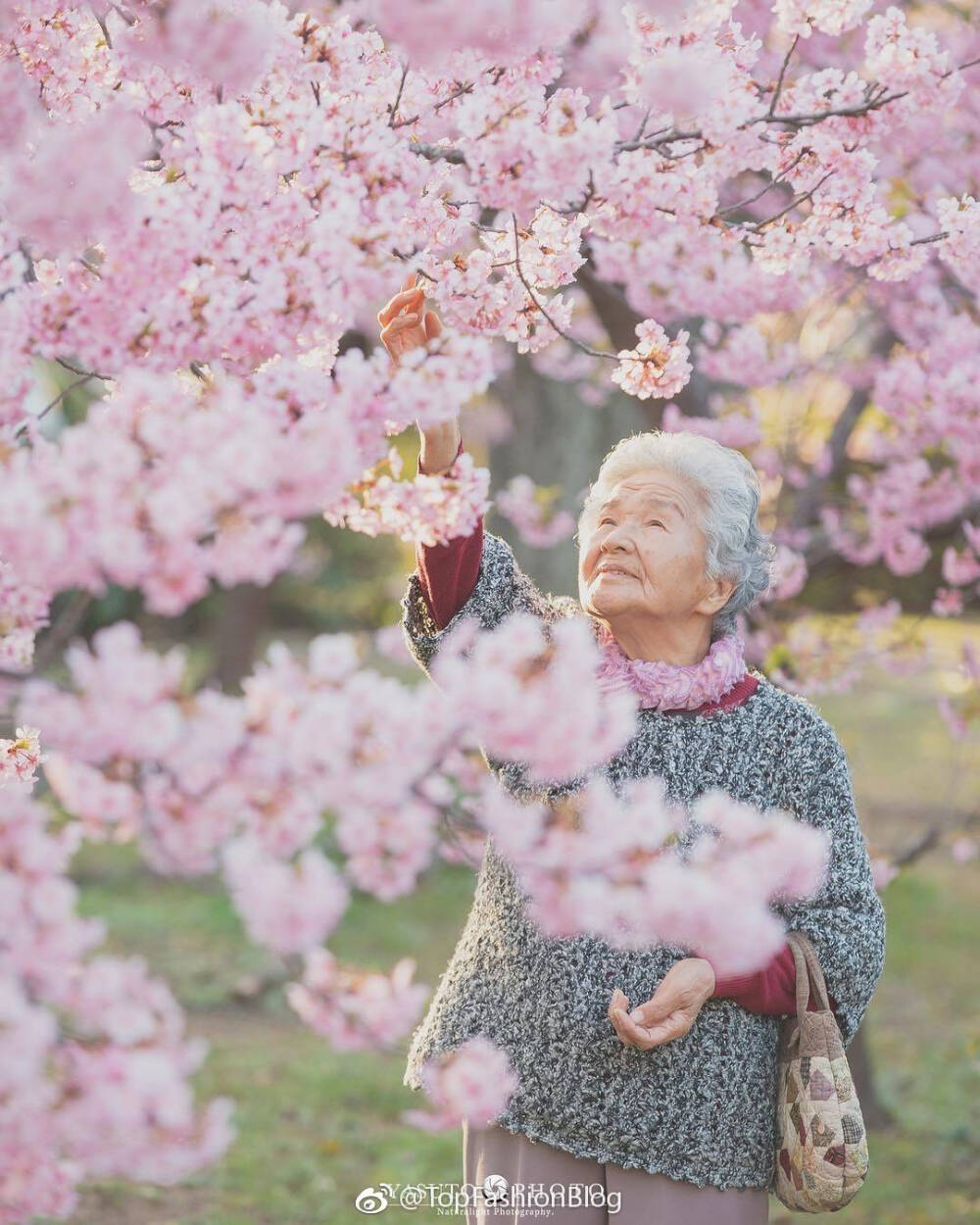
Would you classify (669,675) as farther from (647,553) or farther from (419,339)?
(419,339)

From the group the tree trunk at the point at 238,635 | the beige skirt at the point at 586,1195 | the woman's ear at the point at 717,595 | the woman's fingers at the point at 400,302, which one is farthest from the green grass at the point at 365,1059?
the tree trunk at the point at 238,635

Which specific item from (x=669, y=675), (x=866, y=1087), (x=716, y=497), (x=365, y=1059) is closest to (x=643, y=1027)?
(x=669, y=675)

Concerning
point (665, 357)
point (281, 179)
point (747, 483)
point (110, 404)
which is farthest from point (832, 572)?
point (110, 404)

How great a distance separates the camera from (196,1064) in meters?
1.43

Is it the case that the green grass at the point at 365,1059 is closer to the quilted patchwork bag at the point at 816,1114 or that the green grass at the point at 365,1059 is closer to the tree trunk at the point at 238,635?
the quilted patchwork bag at the point at 816,1114

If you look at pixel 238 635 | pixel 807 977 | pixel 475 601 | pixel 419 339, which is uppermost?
pixel 238 635

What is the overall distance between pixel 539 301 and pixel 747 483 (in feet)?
1.82

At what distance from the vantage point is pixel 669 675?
8.10ft

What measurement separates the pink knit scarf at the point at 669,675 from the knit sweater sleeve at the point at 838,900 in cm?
18

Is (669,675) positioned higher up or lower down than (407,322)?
lower down

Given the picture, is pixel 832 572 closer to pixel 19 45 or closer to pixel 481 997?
pixel 481 997

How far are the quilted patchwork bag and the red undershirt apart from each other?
3cm

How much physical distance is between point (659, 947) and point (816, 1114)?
0.37m

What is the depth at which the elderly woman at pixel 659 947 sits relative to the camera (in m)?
2.36
